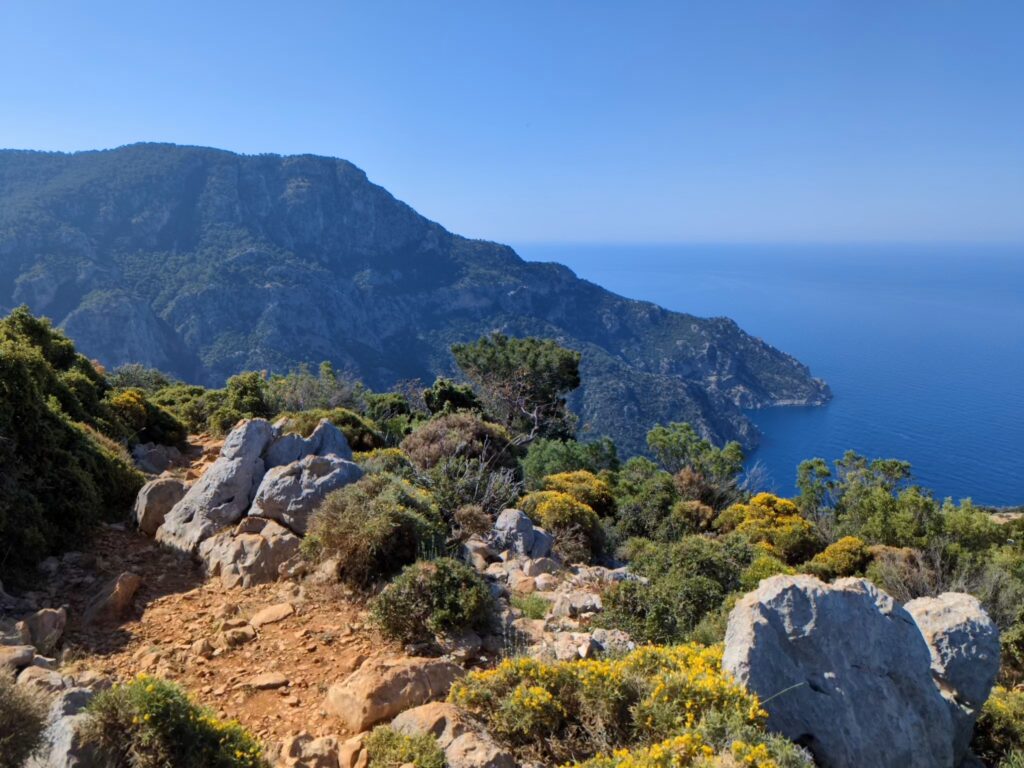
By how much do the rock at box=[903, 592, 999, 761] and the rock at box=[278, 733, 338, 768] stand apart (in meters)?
5.23

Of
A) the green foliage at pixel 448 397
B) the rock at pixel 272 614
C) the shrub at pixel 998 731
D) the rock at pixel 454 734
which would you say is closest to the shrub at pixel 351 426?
the rock at pixel 272 614

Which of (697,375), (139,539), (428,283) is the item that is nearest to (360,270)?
(428,283)

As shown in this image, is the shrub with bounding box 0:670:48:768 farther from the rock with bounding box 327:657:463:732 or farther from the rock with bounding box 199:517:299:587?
the rock with bounding box 199:517:299:587

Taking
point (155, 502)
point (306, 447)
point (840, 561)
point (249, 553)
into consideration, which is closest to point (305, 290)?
point (306, 447)

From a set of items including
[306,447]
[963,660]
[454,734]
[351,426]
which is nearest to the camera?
[454,734]

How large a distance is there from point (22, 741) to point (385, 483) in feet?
15.6

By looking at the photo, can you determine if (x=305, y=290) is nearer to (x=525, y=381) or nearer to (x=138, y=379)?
(x=138, y=379)

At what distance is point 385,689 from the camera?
4.78 meters

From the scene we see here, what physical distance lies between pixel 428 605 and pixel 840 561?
33.4 feet

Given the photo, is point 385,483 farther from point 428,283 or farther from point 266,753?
point 428,283

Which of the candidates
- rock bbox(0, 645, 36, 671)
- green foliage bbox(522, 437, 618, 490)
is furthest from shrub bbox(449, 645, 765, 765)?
green foliage bbox(522, 437, 618, 490)

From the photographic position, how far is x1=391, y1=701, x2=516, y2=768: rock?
13.2 feet

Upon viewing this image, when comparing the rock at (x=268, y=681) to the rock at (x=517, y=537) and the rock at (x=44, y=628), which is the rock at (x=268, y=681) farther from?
the rock at (x=517, y=537)

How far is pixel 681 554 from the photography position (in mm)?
9422
